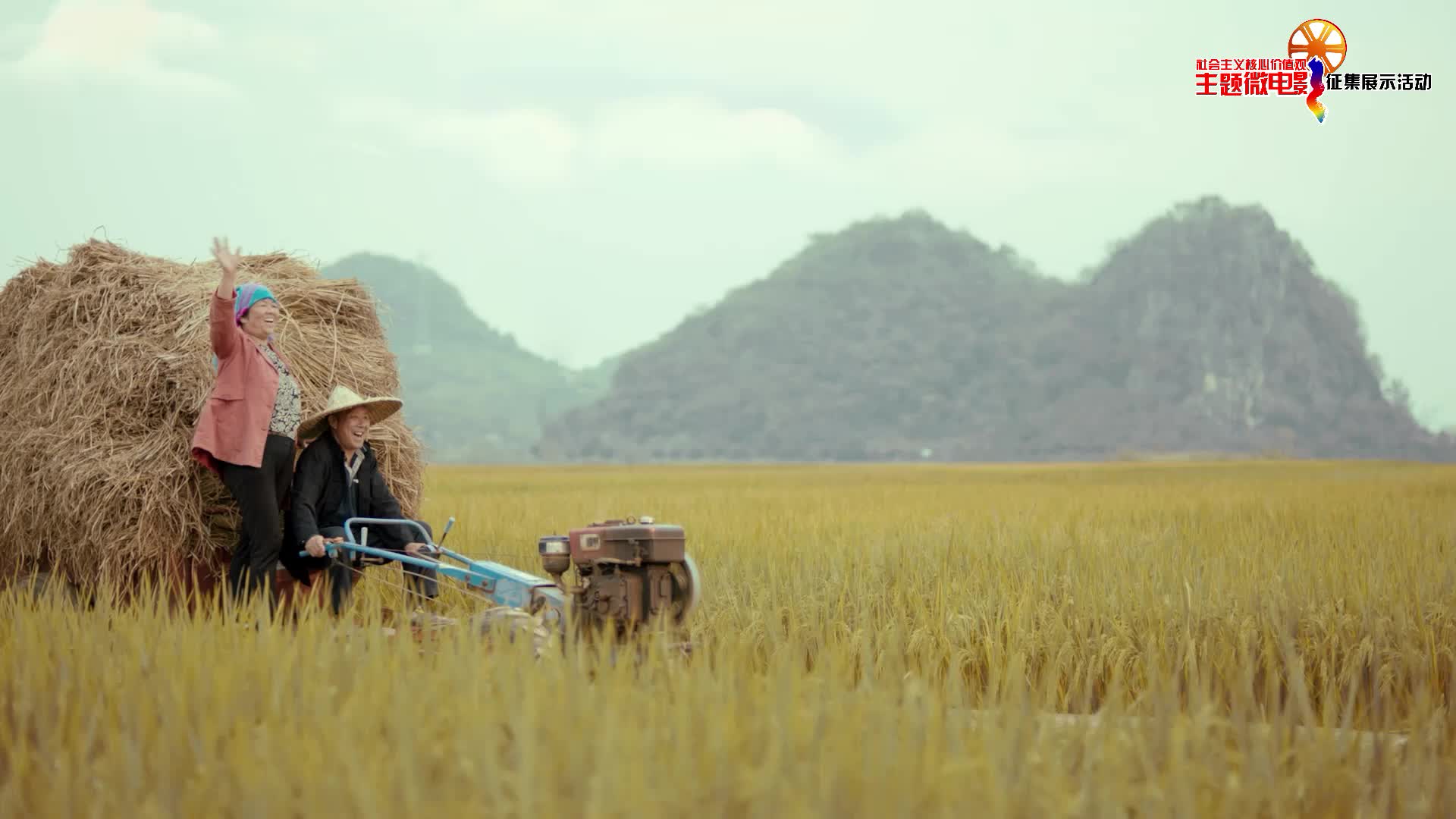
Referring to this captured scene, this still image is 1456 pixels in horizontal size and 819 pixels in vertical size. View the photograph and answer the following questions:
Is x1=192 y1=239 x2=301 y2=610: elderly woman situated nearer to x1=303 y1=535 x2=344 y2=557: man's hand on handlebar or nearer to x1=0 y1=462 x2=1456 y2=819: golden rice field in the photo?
x1=303 y1=535 x2=344 y2=557: man's hand on handlebar

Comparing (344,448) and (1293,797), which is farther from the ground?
(344,448)

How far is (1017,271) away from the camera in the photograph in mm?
125125

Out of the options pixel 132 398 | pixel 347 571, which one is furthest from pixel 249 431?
pixel 132 398

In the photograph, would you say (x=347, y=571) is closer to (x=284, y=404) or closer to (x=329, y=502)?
(x=329, y=502)

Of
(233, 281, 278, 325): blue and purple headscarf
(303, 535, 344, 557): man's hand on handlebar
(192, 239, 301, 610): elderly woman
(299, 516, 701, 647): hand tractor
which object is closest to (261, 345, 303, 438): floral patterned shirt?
(192, 239, 301, 610): elderly woman

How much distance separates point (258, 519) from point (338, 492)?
0.40 m

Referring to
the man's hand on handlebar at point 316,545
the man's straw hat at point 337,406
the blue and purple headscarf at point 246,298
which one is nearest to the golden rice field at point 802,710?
the man's hand on handlebar at point 316,545

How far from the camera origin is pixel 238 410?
543 centimetres

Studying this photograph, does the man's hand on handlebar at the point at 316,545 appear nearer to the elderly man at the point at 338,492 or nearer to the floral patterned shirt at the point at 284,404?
the elderly man at the point at 338,492

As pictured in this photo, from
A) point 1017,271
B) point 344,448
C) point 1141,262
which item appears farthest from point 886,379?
point 344,448

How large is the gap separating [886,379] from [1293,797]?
9242cm

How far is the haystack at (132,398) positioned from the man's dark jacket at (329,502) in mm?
537

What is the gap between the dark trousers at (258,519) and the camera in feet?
17.7

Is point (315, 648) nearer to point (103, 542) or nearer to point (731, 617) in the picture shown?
point (731, 617)
